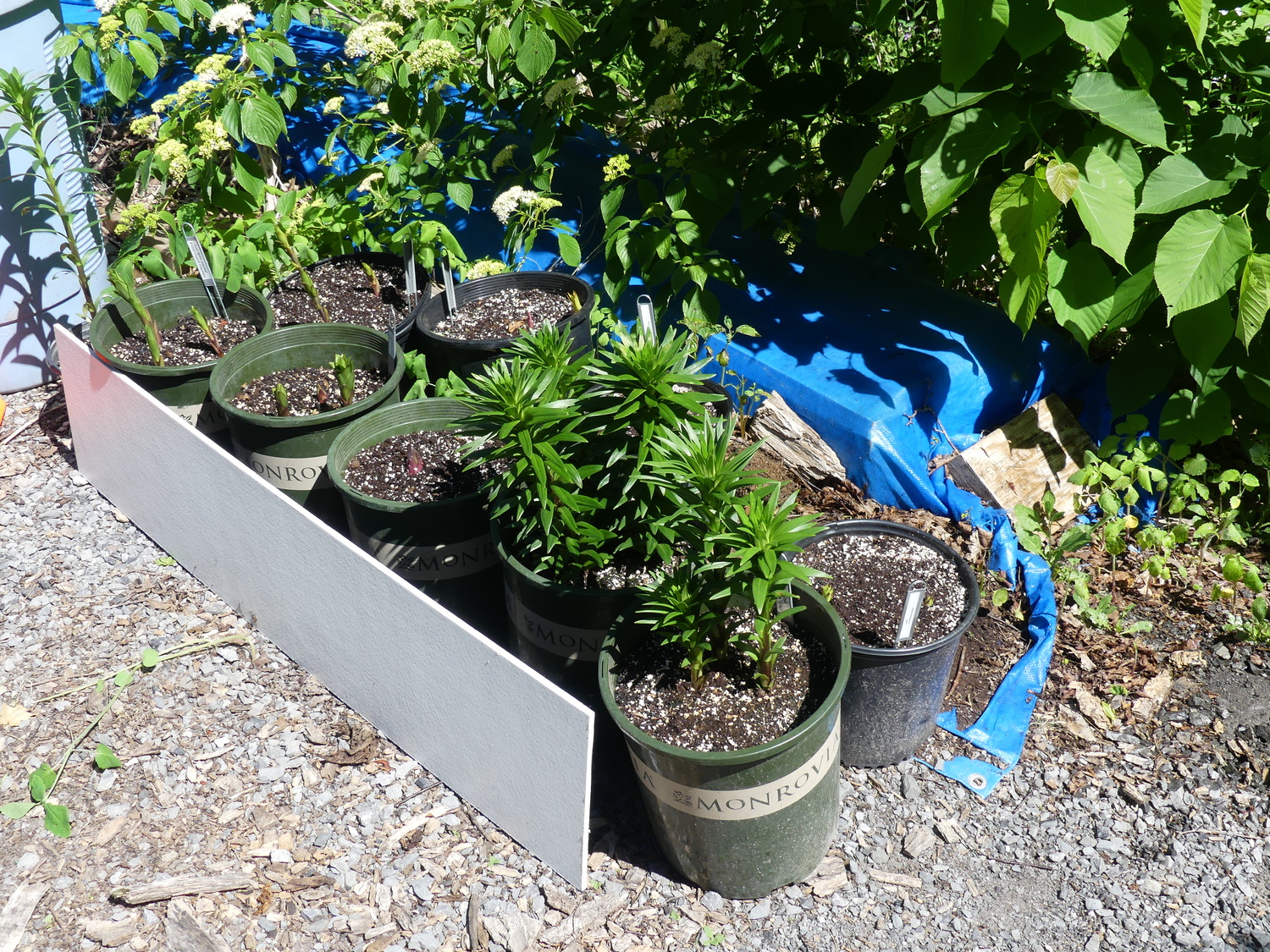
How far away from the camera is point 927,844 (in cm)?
199

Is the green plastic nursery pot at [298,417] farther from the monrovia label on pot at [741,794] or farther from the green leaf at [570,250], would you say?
the monrovia label on pot at [741,794]

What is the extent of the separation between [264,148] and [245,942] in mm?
2421

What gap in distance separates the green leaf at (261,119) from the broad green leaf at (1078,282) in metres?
2.03

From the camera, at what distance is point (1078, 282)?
2174 mm

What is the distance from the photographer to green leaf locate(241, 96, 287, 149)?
9.11 ft

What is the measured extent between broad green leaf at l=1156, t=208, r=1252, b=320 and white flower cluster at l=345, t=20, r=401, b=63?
1.99m

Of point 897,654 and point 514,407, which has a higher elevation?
point 514,407

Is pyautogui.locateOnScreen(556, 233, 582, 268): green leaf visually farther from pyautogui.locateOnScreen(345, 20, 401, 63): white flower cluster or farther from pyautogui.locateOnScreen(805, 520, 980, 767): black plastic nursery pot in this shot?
pyautogui.locateOnScreen(805, 520, 980, 767): black plastic nursery pot

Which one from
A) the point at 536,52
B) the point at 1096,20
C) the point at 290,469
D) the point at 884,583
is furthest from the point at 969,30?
the point at 290,469

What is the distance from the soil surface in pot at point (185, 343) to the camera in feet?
Answer: 9.21

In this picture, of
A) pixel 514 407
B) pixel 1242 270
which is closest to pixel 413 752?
pixel 514 407

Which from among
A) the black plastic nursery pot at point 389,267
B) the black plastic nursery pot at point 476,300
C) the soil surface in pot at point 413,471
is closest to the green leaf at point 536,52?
the black plastic nursery pot at point 476,300

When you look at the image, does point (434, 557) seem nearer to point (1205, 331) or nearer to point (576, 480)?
point (576, 480)

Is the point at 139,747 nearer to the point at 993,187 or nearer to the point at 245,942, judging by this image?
the point at 245,942
